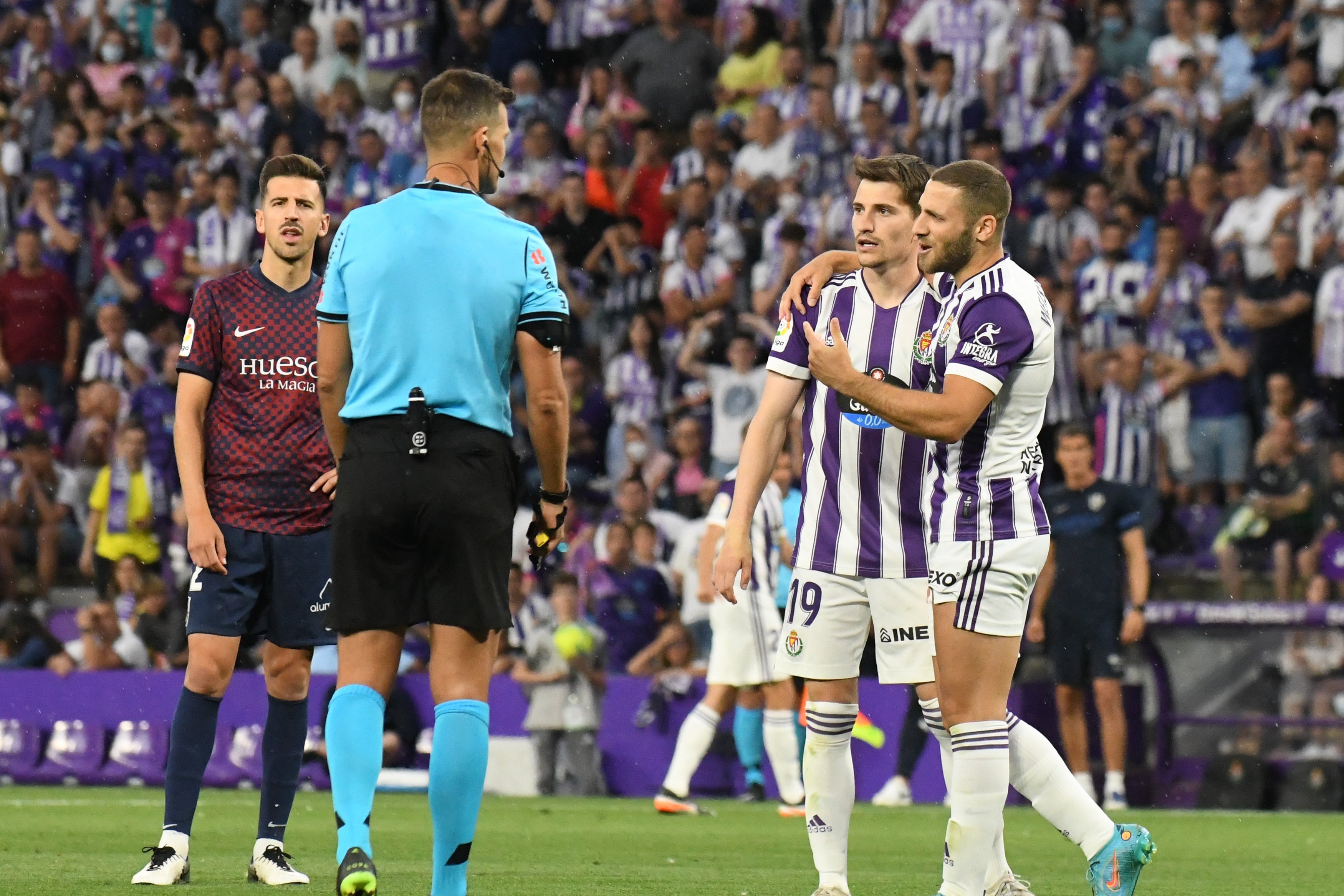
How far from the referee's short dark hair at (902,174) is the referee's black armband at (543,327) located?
1770mm

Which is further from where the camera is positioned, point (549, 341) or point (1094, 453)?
point (1094, 453)

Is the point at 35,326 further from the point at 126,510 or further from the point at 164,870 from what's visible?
the point at 164,870

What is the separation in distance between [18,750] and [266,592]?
866cm

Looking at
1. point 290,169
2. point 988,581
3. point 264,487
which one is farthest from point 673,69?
point 988,581

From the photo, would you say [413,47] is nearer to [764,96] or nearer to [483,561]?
[764,96]

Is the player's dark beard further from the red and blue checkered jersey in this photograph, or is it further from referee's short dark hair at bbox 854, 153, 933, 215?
the red and blue checkered jersey

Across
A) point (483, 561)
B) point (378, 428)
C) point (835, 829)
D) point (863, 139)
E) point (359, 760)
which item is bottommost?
point (835, 829)

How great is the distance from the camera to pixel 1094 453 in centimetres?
1459

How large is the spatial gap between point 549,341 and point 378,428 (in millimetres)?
522

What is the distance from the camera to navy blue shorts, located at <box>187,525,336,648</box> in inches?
276

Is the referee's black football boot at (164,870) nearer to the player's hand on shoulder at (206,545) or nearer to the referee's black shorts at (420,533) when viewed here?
the player's hand on shoulder at (206,545)

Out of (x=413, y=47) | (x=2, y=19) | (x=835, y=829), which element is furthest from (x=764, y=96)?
(x=835, y=829)

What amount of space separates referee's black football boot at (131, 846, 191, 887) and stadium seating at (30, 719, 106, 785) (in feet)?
26.8

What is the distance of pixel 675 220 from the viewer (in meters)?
18.2
